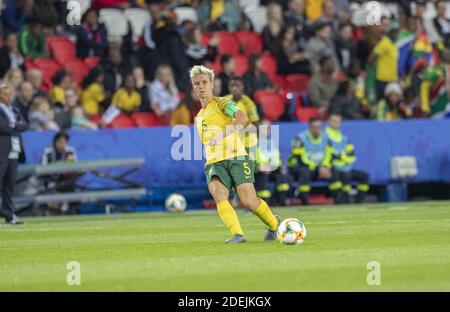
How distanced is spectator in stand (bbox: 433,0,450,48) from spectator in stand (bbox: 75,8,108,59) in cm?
871

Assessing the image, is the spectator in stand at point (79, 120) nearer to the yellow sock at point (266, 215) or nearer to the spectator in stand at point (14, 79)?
the spectator in stand at point (14, 79)

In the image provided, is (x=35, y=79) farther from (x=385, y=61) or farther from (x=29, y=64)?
(x=385, y=61)

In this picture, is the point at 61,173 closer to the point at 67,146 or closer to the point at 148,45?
the point at 67,146

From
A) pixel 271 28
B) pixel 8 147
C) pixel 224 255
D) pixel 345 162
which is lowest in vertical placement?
pixel 224 255

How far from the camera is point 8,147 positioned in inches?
840

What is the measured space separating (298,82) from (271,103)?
1806 millimetres

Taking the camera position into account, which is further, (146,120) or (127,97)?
(146,120)

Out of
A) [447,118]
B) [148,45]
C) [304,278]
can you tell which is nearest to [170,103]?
[148,45]

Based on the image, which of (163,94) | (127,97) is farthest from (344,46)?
(127,97)

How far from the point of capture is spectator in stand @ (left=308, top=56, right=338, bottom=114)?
91.7 ft

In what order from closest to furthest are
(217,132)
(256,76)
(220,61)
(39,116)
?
(217,132) < (39,116) < (256,76) < (220,61)

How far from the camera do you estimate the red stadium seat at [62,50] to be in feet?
92.1

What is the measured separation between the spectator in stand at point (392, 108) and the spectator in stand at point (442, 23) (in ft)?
11.7

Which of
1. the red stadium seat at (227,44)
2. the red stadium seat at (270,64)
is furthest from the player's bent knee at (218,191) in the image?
the red stadium seat at (227,44)
